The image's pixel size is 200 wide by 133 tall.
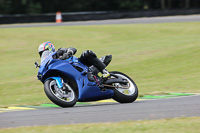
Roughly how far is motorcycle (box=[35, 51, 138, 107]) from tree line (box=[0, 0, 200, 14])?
3172 cm

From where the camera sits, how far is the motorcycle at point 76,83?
23.4ft

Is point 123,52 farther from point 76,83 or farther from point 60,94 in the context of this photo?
point 60,94

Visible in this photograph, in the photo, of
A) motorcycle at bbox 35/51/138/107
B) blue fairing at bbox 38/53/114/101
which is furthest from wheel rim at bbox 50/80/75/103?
blue fairing at bbox 38/53/114/101

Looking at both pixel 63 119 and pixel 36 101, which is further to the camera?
pixel 36 101

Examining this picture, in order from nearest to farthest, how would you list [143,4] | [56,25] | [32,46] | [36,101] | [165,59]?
1. [36,101]
2. [165,59]
3. [32,46]
4. [56,25]
5. [143,4]

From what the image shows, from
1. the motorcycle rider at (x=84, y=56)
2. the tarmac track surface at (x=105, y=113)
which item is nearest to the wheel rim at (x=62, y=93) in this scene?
the tarmac track surface at (x=105, y=113)

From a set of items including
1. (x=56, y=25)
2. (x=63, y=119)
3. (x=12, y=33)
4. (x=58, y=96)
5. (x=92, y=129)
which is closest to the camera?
(x=92, y=129)

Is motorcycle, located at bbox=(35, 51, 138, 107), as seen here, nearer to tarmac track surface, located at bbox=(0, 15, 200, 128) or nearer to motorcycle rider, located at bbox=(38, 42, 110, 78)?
motorcycle rider, located at bbox=(38, 42, 110, 78)

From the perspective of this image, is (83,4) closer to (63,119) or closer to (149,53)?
(149,53)

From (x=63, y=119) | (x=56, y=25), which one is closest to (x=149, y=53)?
(x=63, y=119)

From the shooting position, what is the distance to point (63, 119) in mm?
6156

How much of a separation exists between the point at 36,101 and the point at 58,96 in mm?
1787

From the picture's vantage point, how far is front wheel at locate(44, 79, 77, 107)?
6.93 m

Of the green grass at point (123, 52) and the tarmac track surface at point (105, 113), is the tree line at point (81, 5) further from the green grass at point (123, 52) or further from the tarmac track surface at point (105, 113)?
the tarmac track surface at point (105, 113)
